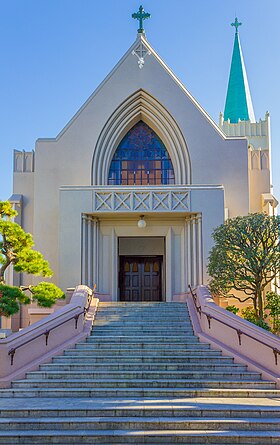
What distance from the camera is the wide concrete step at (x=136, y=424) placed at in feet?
30.5

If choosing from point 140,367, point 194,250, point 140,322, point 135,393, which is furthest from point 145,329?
point 194,250

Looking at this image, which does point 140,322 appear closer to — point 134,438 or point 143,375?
point 143,375

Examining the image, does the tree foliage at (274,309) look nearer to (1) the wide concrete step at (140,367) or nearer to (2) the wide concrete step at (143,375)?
(1) the wide concrete step at (140,367)

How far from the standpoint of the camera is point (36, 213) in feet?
70.2

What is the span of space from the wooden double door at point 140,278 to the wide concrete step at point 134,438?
13.7m

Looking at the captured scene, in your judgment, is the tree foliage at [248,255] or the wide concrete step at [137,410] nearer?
the wide concrete step at [137,410]

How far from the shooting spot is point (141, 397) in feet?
36.0

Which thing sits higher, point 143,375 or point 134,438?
point 143,375

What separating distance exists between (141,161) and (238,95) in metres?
16.9

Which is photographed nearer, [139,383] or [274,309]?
[139,383]

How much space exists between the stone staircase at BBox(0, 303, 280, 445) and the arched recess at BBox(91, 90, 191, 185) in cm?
795

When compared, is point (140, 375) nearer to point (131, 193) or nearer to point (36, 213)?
point (131, 193)

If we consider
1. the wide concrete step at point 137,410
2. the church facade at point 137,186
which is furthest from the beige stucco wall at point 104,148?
the wide concrete step at point 137,410

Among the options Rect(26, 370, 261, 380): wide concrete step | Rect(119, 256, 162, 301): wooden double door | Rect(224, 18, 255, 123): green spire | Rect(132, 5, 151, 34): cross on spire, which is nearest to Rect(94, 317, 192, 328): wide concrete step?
Rect(26, 370, 261, 380): wide concrete step
